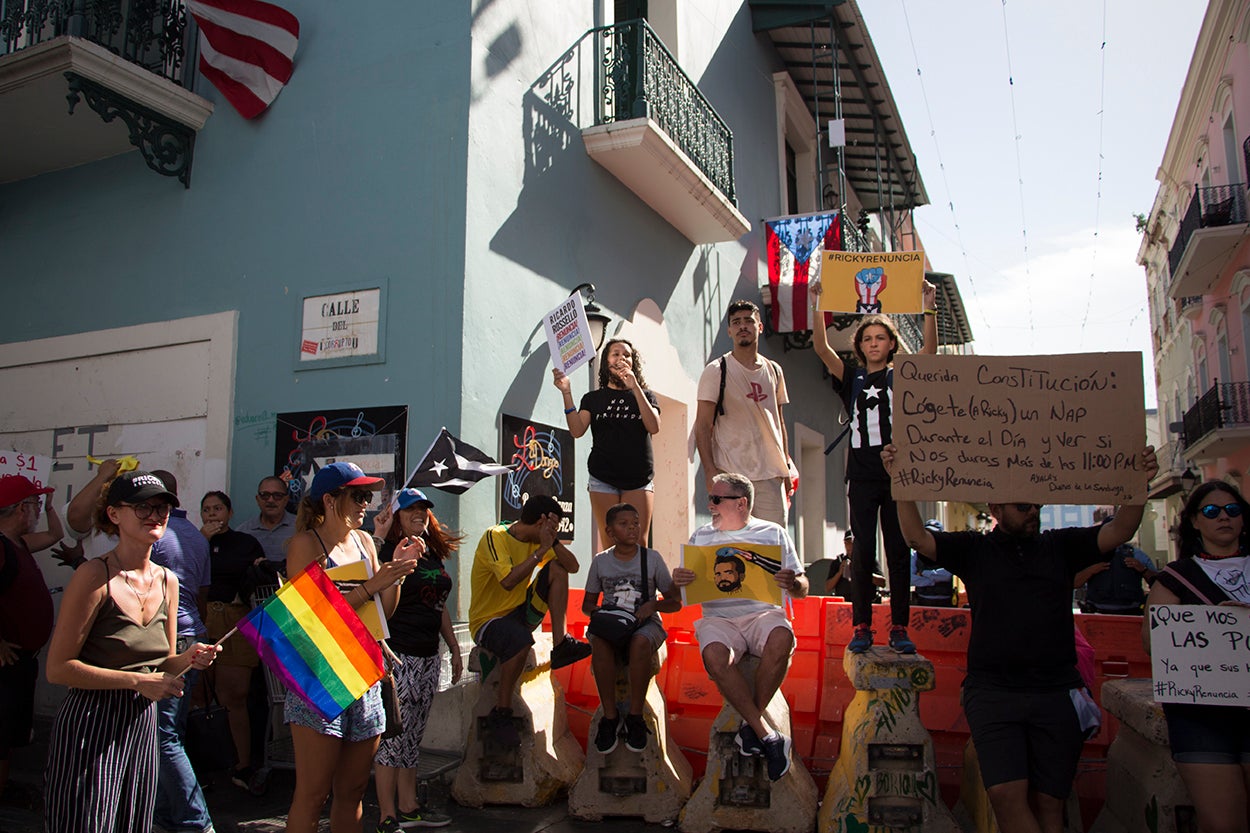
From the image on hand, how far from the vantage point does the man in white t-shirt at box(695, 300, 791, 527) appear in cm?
607

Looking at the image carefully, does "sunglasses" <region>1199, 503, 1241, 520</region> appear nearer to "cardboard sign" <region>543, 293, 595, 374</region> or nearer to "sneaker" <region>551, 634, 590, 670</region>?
"sneaker" <region>551, 634, 590, 670</region>

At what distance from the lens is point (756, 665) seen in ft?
16.4

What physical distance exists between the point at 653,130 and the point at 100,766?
6.44 m

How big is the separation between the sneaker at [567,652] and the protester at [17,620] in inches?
111

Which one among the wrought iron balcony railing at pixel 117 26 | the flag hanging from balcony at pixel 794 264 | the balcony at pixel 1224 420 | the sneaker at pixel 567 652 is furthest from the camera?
the balcony at pixel 1224 420

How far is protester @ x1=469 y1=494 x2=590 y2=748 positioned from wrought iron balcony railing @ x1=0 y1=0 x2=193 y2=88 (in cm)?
492

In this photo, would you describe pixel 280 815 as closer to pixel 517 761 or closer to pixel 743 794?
pixel 517 761

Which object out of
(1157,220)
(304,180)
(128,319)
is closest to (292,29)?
(304,180)

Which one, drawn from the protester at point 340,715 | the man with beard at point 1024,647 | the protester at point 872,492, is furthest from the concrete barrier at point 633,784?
the man with beard at point 1024,647

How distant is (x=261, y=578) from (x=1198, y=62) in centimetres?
2284

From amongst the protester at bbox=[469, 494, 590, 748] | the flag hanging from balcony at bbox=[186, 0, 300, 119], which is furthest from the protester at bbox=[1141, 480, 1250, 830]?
the flag hanging from balcony at bbox=[186, 0, 300, 119]

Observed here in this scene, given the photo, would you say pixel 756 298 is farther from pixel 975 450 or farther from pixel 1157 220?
pixel 1157 220

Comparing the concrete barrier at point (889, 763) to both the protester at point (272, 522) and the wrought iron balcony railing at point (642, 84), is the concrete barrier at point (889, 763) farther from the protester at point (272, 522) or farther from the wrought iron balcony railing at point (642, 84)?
the wrought iron balcony railing at point (642, 84)

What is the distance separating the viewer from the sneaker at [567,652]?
5434 mm
